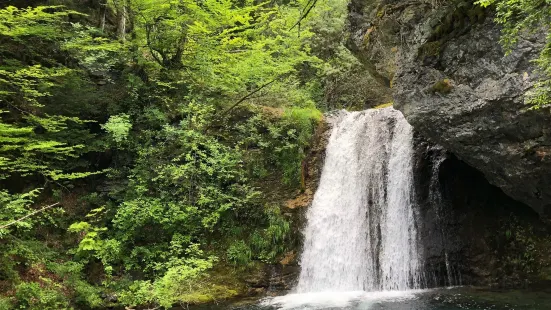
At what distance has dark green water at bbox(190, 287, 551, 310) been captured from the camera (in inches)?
309

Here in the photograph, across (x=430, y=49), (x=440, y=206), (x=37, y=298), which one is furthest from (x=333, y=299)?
(x=37, y=298)

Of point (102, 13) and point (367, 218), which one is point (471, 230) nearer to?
point (367, 218)

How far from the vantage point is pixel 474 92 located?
7.92 meters

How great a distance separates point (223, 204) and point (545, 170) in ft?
27.4

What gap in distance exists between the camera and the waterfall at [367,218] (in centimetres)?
Answer: 1040

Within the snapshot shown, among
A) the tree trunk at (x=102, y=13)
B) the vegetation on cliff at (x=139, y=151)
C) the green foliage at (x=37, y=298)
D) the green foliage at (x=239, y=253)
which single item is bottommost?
the green foliage at (x=37, y=298)

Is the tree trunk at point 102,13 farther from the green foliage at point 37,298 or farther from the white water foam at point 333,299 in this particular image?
the white water foam at point 333,299

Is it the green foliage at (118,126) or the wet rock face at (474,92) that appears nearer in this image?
the wet rock face at (474,92)

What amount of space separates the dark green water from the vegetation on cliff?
1.62 metres

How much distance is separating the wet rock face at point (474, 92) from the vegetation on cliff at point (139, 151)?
4.18 metres

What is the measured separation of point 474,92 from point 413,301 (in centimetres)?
471

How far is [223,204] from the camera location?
1192cm

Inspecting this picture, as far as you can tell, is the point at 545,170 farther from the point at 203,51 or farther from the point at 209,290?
the point at 203,51

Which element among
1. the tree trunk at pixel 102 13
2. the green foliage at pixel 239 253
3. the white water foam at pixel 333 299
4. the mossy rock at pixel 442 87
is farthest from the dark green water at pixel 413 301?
the tree trunk at pixel 102 13
